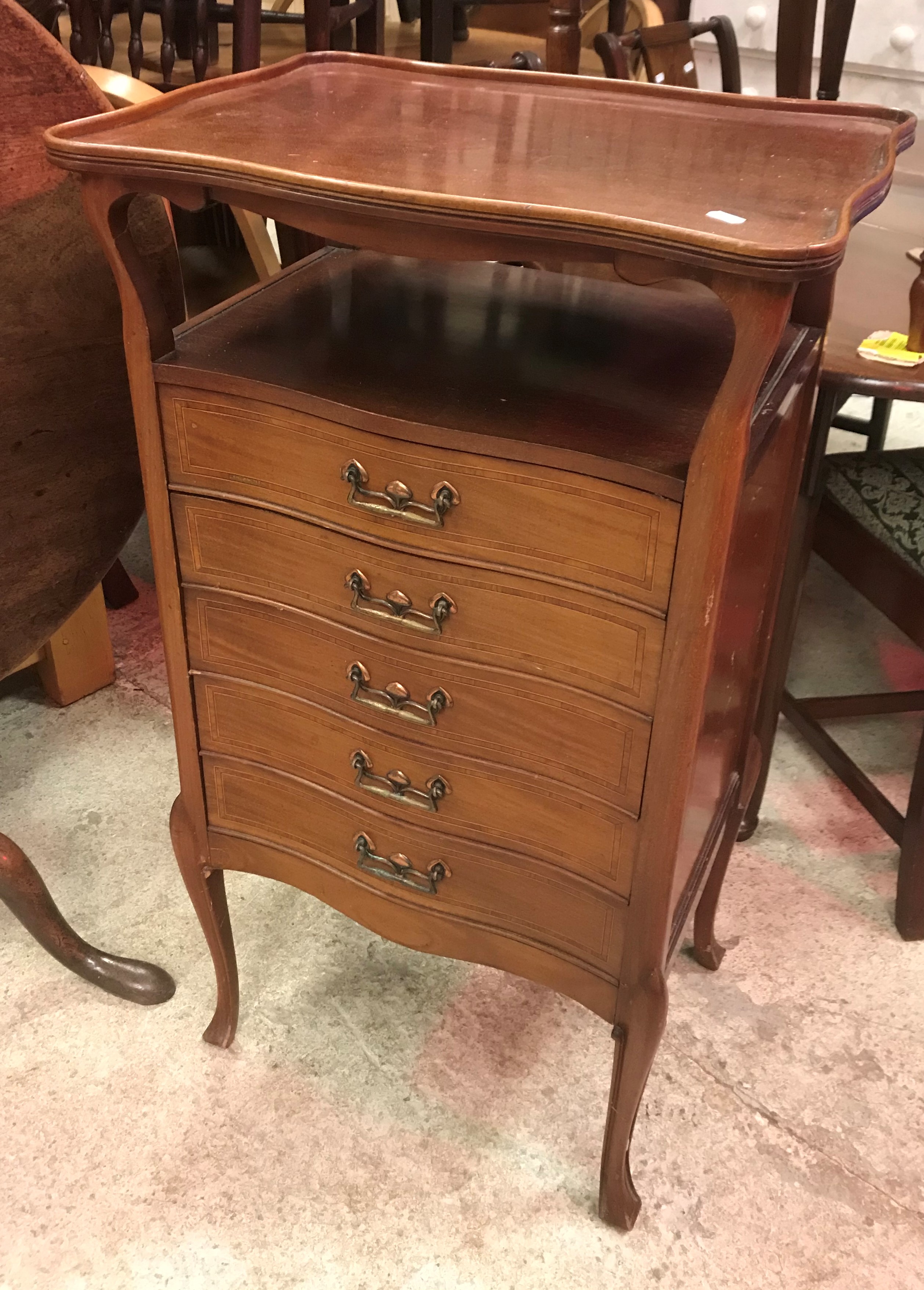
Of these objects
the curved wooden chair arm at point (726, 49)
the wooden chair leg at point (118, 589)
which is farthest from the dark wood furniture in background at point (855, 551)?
the wooden chair leg at point (118, 589)

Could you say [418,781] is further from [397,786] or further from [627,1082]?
[627,1082]

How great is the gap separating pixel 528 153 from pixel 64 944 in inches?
43.9

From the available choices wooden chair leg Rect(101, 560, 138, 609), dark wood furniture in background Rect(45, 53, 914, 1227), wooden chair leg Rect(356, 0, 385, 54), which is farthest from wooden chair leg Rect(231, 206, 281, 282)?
dark wood furniture in background Rect(45, 53, 914, 1227)

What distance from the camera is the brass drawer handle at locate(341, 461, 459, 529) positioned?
907mm

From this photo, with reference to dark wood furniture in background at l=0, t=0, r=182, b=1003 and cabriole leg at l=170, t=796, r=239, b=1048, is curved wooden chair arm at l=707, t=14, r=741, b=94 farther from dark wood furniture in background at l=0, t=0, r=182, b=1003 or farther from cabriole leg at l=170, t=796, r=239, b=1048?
cabriole leg at l=170, t=796, r=239, b=1048

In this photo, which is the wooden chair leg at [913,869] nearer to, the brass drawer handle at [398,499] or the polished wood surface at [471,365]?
the polished wood surface at [471,365]

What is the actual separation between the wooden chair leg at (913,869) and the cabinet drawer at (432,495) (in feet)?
2.72

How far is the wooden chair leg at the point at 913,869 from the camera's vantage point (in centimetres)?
154

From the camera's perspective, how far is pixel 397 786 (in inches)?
43.3

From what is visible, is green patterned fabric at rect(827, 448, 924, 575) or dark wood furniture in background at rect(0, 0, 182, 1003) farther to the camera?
green patterned fabric at rect(827, 448, 924, 575)

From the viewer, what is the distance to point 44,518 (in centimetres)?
142

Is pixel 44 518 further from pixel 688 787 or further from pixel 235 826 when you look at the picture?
pixel 688 787

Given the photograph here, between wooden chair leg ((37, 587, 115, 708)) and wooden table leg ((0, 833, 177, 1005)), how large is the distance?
59 cm

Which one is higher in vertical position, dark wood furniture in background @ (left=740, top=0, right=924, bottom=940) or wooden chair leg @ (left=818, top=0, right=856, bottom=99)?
wooden chair leg @ (left=818, top=0, right=856, bottom=99)
